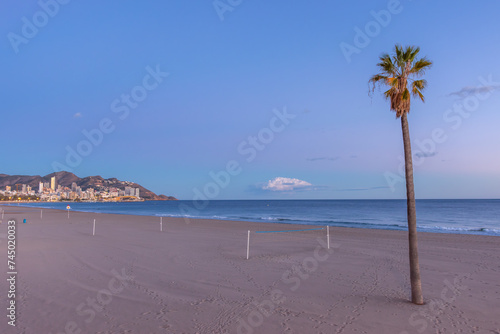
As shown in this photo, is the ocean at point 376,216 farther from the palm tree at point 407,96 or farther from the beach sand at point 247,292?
the palm tree at point 407,96

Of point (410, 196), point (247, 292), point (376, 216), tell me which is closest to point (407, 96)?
point (410, 196)

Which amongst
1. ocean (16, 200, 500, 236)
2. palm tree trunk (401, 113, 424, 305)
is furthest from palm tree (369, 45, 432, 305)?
ocean (16, 200, 500, 236)

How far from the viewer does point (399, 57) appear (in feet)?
24.1

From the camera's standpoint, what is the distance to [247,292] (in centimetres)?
867

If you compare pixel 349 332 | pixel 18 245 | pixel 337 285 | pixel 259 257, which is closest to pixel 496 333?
pixel 349 332

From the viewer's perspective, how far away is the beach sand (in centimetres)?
651

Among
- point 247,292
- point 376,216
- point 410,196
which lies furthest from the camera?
point 376,216

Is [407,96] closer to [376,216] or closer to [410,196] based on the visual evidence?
[410,196]

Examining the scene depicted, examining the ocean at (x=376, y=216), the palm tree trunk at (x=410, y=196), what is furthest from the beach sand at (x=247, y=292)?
the ocean at (x=376, y=216)

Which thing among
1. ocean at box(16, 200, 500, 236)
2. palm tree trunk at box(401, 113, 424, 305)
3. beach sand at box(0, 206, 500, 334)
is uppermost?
palm tree trunk at box(401, 113, 424, 305)

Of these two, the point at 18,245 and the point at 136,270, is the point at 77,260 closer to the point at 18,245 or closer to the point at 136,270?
the point at 136,270

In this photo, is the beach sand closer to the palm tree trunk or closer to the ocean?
the palm tree trunk

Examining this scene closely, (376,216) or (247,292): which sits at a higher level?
(247,292)

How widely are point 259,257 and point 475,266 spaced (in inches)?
305
